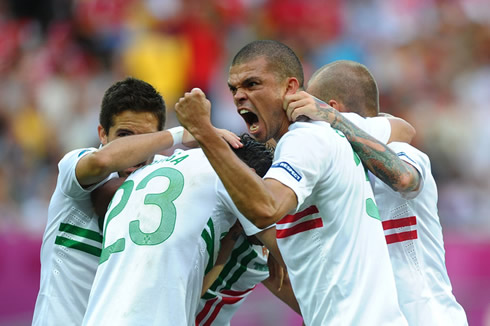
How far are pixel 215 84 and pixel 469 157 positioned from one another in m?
3.83

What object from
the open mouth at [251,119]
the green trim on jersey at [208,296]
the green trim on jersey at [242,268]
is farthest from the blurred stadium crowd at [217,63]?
the open mouth at [251,119]

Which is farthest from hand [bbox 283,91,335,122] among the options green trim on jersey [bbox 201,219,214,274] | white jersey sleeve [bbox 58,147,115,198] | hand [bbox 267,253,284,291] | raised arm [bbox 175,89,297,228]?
white jersey sleeve [bbox 58,147,115,198]

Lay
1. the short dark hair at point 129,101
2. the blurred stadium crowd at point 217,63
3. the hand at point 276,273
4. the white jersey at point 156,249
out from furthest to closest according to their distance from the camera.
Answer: the blurred stadium crowd at point 217,63 → the short dark hair at point 129,101 → the hand at point 276,273 → the white jersey at point 156,249

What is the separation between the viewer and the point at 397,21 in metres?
14.6

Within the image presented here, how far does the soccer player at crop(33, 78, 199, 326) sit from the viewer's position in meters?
4.92

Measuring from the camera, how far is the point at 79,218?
510 cm

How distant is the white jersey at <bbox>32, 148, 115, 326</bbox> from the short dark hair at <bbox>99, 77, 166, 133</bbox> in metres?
0.33

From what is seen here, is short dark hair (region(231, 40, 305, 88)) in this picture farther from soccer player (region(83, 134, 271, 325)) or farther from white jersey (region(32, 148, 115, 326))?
white jersey (region(32, 148, 115, 326))

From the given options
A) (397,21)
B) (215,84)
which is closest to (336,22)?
(397,21)

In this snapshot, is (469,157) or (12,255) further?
(469,157)

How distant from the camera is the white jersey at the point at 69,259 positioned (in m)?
5.05

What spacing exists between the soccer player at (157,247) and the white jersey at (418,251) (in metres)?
0.82

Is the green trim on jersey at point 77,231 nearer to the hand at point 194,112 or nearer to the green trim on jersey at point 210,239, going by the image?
the green trim on jersey at point 210,239

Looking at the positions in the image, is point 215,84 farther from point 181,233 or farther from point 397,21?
point 181,233
